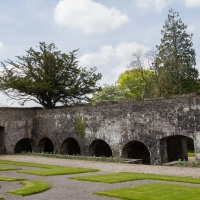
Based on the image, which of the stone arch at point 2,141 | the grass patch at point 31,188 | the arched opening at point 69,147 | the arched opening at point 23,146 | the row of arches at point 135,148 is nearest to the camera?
the grass patch at point 31,188

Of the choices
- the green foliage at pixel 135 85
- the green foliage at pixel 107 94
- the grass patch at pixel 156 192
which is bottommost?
the grass patch at pixel 156 192

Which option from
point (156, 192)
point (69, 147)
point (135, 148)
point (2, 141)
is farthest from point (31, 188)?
point (2, 141)

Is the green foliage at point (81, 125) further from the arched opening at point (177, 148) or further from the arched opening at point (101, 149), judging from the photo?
the arched opening at point (177, 148)

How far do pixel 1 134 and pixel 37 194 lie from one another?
59.2ft

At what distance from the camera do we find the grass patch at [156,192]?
8263 mm

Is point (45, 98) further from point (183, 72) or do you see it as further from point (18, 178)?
point (18, 178)

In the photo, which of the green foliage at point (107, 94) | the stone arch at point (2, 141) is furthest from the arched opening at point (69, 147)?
the green foliage at point (107, 94)

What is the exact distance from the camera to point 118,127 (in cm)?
2073

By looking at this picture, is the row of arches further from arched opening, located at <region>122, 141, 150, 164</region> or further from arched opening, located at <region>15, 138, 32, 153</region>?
arched opening, located at <region>15, 138, 32, 153</region>

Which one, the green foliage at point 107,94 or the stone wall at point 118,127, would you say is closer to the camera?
the stone wall at point 118,127

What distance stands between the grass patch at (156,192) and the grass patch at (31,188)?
192cm

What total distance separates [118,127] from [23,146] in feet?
37.2

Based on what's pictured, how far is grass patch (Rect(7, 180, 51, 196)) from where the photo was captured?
9086 millimetres

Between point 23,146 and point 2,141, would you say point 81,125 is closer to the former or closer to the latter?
point 2,141
